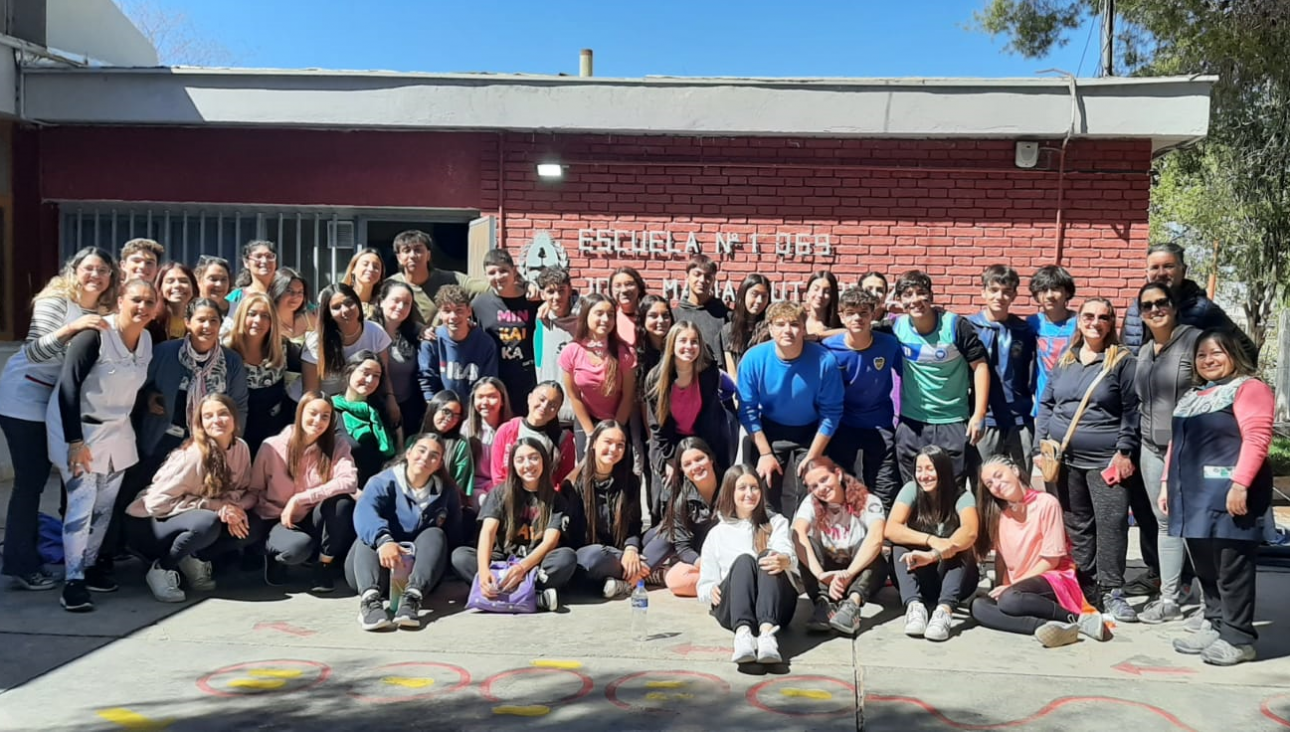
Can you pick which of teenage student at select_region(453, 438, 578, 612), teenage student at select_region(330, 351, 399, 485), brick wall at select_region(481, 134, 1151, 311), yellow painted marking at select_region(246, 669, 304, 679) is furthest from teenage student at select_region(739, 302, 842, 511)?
brick wall at select_region(481, 134, 1151, 311)

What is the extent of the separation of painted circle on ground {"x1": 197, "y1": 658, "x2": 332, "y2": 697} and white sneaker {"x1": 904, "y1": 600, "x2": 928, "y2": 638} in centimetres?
266

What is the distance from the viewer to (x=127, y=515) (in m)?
5.66

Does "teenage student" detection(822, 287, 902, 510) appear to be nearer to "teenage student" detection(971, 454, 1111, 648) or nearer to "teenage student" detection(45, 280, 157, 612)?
"teenage student" detection(971, 454, 1111, 648)

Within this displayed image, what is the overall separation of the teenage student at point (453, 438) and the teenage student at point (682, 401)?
3.37 feet

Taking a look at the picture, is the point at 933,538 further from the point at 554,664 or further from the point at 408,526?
the point at 408,526

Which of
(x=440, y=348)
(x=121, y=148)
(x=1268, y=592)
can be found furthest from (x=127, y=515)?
(x=1268, y=592)

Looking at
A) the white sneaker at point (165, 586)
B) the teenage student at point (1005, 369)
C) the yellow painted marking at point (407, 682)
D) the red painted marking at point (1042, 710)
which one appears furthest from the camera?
the teenage student at point (1005, 369)

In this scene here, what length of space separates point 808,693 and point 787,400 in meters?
1.87

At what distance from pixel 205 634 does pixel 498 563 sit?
1417 millimetres

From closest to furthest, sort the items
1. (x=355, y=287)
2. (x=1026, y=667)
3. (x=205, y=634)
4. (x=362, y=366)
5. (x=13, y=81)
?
(x=1026, y=667) < (x=205, y=634) < (x=362, y=366) < (x=355, y=287) < (x=13, y=81)

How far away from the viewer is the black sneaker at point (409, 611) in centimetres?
515

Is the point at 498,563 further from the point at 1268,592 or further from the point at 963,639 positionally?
the point at 1268,592

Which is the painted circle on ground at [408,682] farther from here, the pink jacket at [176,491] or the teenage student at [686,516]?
the pink jacket at [176,491]

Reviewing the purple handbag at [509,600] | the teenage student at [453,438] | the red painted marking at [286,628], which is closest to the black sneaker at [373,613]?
the red painted marking at [286,628]
